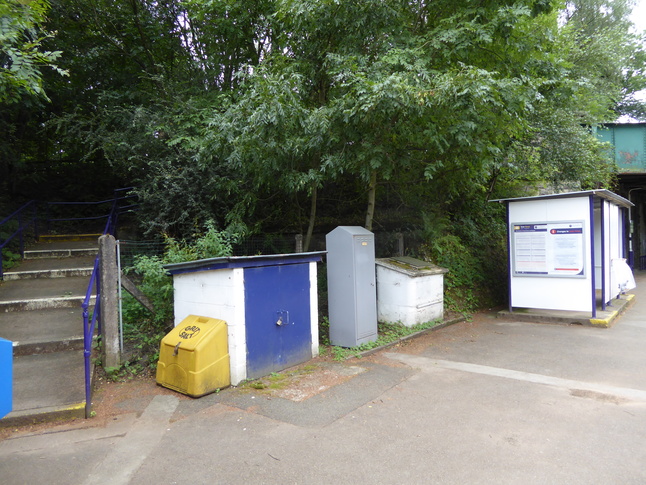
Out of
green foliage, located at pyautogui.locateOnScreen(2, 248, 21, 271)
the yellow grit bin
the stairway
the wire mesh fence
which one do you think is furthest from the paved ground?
green foliage, located at pyautogui.locateOnScreen(2, 248, 21, 271)

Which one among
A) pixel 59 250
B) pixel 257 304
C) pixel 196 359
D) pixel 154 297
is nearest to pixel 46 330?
pixel 154 297

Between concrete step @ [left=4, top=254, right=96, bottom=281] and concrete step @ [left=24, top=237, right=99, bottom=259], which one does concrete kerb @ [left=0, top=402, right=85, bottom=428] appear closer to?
concrete step @ [left=4, top=254, right=96, bottom=281]

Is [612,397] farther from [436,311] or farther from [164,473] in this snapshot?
[164,473]

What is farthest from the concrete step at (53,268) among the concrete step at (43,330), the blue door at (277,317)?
the blue door at (277,317)

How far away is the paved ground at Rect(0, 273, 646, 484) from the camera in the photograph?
10.5 feet

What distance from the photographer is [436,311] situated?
8227mm

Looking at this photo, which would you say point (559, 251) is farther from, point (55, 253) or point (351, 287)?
point (55, 253)

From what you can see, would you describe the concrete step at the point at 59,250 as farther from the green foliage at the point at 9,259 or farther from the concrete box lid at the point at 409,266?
the concrete box lid at the point at 409,266

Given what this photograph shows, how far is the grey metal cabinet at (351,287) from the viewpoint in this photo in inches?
255

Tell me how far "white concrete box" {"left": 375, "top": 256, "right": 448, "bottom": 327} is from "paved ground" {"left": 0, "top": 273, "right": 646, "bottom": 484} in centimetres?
189

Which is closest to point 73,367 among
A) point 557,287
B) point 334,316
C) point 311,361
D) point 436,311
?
point 311,361

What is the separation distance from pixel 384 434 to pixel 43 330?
15.7ft

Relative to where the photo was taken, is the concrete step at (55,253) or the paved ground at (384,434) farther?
the concrete step at (55,253)

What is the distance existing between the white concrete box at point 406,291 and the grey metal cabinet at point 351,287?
0.92m
